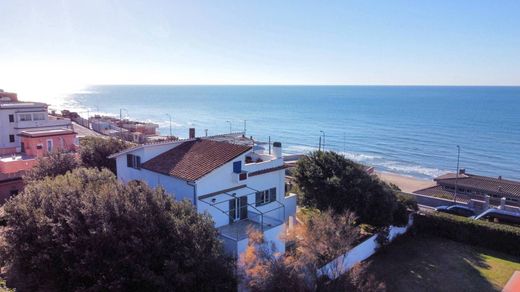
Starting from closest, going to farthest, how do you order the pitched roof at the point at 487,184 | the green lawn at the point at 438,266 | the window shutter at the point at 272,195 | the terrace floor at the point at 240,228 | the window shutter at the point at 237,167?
the terrace floor at the point at 240,228, the green lawn at the point at 438,266, the window shutter at the point at 237,167, the window shutter at the point at 272,195, the pitched roof at the point at 487,184

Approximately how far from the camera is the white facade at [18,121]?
46219 millimetres

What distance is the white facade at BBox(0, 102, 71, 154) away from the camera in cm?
4622

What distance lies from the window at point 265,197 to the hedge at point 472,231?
1230cm

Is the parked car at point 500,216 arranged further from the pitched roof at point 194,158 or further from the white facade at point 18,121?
the white facade at point 18,121

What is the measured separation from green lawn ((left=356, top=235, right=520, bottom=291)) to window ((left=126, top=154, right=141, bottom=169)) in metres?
15.6

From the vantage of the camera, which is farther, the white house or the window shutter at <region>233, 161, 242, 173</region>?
the window shutter at <region>233, 161, 242, 173</region>

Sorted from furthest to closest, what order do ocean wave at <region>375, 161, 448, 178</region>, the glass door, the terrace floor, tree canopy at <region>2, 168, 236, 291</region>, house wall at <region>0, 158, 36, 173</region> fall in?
ocean wave at <region>375, 161, 448, 178</region> < house wall at <region>0, 158, 36, 173</region> < the glass door < the terrace floor < tree canopy at <region>2, 168, 236, 291</region>

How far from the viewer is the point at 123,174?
26.1 metres

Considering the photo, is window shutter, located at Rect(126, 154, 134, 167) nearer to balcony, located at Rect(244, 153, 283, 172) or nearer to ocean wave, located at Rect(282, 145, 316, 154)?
balcony, located at Rect(244, 153, 283, 172)

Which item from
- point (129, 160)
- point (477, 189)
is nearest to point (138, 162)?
point (129, 160)

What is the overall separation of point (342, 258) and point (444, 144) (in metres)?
78.8

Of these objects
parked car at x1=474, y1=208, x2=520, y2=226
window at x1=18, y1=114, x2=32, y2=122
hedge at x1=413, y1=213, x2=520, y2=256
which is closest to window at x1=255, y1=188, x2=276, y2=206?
hedge at x1=413, y1=213, x2=520, y2=256

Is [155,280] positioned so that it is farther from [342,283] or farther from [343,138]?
[343,138]

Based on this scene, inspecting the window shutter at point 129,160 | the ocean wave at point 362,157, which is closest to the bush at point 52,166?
the window shutter at point 129,160
